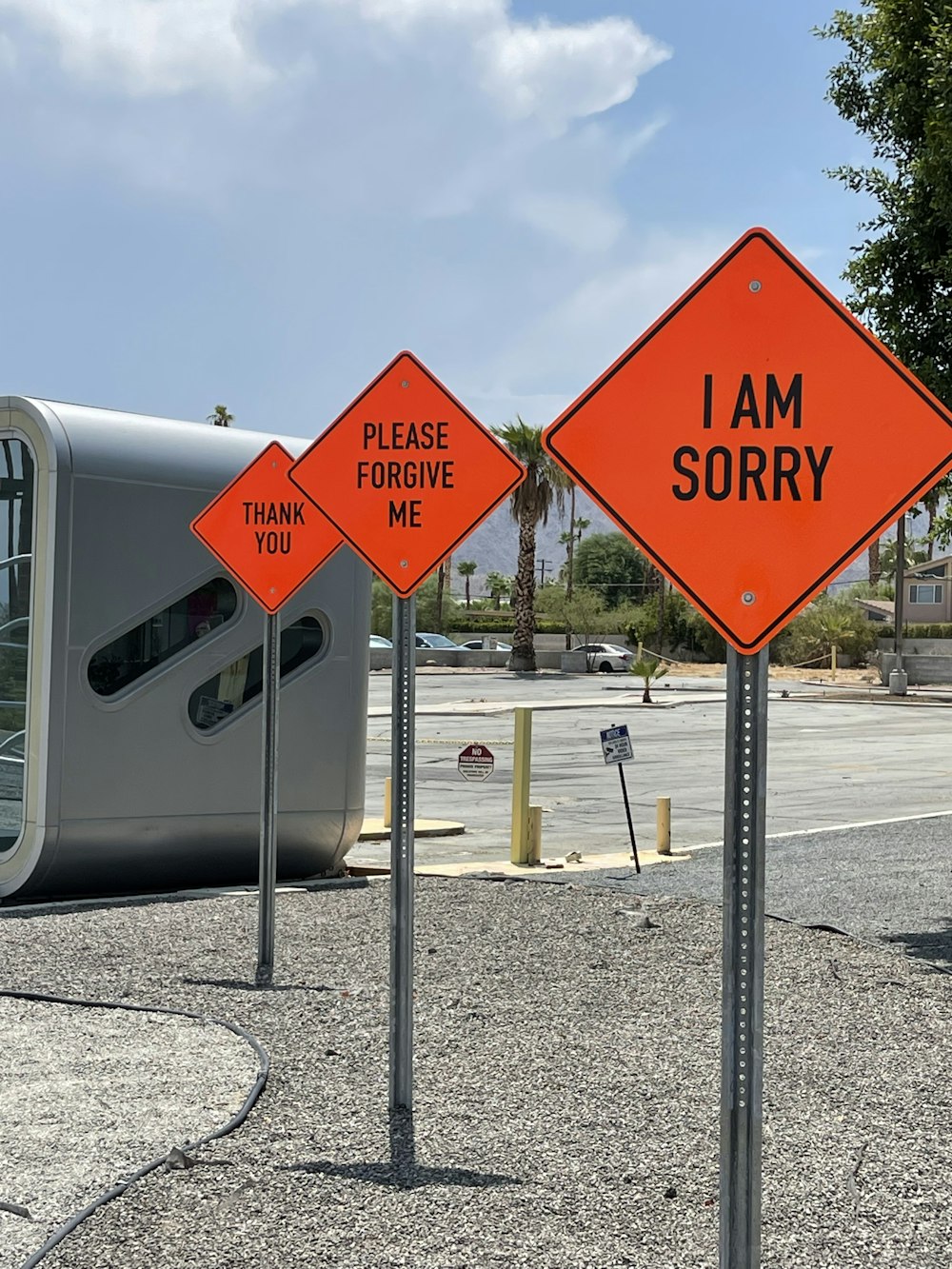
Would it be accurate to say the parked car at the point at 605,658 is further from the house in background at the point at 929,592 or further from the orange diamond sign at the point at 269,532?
the orange diamond sign at the point at 269,532

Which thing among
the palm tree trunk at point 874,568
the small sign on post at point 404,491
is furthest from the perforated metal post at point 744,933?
the palm tree trunk at point 874,568

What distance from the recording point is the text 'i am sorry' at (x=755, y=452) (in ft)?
10.5

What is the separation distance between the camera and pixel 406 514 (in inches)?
206

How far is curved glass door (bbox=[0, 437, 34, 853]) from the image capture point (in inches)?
363

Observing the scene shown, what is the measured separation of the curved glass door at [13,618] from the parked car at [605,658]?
49.8m

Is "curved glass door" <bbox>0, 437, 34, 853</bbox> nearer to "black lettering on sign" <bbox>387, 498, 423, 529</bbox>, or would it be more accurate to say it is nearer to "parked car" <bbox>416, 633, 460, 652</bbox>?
"black lettering on sign" <bbox>387, 498, 423, 529</bbox>

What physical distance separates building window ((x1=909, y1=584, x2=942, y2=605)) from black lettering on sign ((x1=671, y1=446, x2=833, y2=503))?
7944cm

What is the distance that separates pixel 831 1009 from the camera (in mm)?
6590

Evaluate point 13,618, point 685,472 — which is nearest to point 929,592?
point 13,618

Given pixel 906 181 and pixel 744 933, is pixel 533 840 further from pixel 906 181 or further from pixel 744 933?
pixel 744 933

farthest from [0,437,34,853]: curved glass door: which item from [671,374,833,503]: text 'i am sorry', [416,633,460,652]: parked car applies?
[416,633,460,652]: parked car

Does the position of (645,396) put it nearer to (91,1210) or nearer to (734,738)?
(734,738)

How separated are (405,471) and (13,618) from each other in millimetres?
4841

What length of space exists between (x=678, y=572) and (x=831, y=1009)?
393cm
